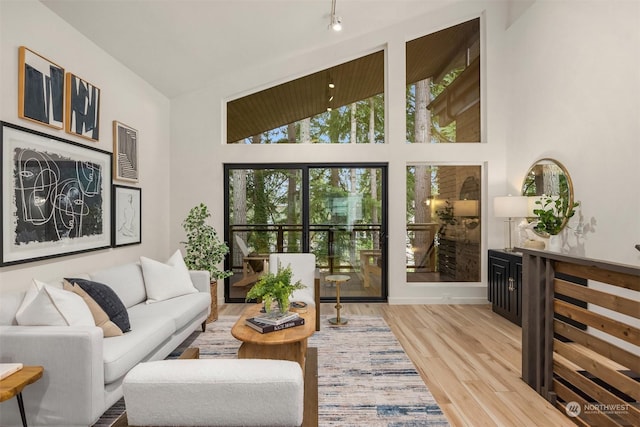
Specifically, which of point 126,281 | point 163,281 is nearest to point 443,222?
point 163,281

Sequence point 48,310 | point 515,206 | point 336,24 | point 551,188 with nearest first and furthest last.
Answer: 1. point 48,310
2. point 336,24
3. point 551,188
4. point 515,206

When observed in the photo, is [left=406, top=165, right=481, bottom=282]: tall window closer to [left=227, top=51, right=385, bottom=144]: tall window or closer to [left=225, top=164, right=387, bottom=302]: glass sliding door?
[left=225, top=164, right=387, bottom=302]: glass sliding door

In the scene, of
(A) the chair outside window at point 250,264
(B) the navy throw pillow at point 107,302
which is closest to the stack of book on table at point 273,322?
(B) the navy throw pillow at point 107,302

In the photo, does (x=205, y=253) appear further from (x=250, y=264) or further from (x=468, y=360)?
(x=468, y=360)

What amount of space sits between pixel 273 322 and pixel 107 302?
3.91ft

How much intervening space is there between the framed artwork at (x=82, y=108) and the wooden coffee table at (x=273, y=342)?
7.28 feet

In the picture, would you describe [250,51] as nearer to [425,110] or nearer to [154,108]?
[154,108]

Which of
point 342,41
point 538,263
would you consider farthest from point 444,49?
point 538,263

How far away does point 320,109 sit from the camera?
5.36m

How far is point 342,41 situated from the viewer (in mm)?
5254

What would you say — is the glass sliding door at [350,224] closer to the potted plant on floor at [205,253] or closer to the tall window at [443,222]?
the tall window at [443,222]

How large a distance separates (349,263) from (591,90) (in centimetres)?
346

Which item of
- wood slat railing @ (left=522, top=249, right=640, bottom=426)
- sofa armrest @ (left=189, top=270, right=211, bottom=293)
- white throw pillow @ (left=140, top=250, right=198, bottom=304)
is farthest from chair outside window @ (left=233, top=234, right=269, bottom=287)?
wood slat railing @ (left=522, top=249, right=640, bottom=426)

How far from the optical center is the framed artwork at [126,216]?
3.76 meters
